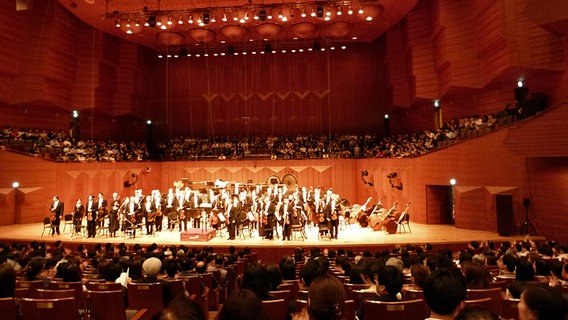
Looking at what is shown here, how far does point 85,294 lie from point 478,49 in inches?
573

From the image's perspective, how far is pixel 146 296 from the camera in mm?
4344

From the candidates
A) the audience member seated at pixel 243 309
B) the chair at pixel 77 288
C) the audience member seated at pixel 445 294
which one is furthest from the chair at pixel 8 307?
the audience member seated at pixel 445 294

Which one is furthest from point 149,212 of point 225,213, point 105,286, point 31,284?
point 105,286

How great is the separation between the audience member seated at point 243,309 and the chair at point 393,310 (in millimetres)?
1532

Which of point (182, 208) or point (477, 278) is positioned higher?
point (182, 208)

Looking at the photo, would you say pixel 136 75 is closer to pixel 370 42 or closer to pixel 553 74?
pixel 370 42

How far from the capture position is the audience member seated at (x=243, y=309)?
170 centimetres

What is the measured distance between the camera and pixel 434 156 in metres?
14.3

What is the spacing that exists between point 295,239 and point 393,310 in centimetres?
829

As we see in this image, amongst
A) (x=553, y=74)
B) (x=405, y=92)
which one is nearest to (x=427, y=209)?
(x=553, y=74)

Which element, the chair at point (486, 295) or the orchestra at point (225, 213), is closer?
the chair at point (486, 295)

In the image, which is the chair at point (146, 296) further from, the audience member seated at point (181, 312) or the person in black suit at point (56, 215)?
the person in black suit at point (56, 215)

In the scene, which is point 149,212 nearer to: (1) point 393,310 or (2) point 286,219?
(2) point 286,219

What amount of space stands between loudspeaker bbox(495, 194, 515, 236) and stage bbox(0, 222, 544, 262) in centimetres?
22
